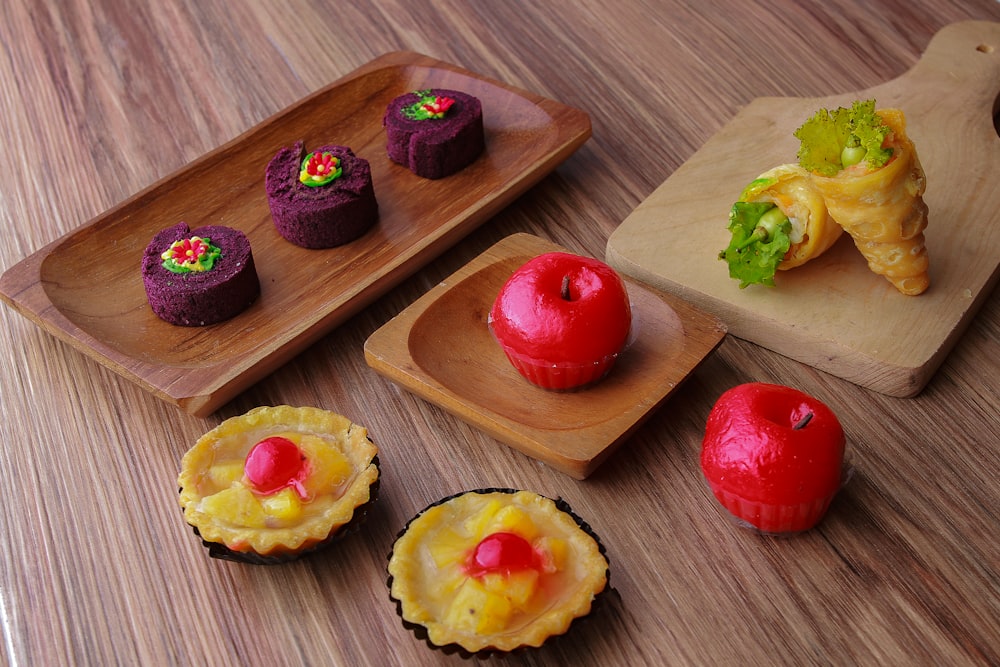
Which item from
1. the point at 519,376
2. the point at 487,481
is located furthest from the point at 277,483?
the point at 519,376

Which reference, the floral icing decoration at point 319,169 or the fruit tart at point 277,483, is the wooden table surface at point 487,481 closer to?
the fruit tart at point 277,483

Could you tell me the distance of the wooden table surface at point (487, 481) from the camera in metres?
1.18

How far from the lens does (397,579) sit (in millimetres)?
1118

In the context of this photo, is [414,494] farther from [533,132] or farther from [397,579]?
[533,132]

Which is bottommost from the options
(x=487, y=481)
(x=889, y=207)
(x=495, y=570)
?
(x=487, y=481)

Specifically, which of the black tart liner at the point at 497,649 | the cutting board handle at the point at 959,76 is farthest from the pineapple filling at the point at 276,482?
the cutting board handle at the point at 959,76

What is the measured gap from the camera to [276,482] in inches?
47.3

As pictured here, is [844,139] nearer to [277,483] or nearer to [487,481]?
[487,481]

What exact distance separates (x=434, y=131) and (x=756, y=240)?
0.62m

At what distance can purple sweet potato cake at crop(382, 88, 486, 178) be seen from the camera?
69.4 inches

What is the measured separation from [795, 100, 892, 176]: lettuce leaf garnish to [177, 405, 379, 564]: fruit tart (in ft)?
2.37

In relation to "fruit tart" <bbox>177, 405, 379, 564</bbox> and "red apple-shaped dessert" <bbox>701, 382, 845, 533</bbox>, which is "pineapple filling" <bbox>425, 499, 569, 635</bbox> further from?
"red apple-shaped dessert" <bbox>701, 382, 845, 533</bbox>

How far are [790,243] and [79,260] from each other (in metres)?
1.13

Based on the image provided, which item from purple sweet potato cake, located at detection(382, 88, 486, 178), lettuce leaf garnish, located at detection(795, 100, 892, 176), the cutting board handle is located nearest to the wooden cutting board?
the cutting board handle
